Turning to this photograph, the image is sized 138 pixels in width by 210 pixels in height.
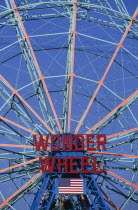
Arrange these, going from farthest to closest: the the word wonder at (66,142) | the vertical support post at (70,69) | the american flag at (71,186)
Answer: the vertical support post at (70,69) → the the word wonder at (66,142) → the american flag at (71,186)

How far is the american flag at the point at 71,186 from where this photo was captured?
23141 millimetres

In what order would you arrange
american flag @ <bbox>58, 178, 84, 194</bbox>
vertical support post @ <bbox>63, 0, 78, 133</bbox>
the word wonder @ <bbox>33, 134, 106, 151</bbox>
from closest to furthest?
american flag @ <bbox>58, 178, 84, 194</bbox>, the word wonder @ <bbox>33, 134, 106, 151</bbox>, vertical support post @ <bbox>63, 0, 78, 133</bbox>

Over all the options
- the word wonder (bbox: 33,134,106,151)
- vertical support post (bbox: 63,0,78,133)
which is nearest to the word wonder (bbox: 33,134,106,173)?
the word wonder (bbox: 33,134,106,151)

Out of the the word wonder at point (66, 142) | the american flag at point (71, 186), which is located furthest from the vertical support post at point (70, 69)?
the american flag at point (71, 186)

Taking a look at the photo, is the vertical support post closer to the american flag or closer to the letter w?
the letter w

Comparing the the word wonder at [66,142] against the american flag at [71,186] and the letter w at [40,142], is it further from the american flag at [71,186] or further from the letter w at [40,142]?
the american flag at [71,186]

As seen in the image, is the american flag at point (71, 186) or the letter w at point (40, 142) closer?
the american flag at point (71, 186)

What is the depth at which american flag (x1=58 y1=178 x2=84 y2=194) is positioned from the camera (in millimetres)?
23141

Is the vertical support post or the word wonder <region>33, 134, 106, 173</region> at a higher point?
the vertical support post

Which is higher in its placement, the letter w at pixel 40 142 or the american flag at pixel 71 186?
the letter w at pixel 40 142

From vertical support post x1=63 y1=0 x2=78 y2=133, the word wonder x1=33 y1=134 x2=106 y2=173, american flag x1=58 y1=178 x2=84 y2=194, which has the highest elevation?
vertical support post x1=63 y1=0 x2=78 y2=133

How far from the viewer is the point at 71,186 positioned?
23312mm

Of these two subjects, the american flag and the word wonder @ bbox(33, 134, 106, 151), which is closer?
the american flag

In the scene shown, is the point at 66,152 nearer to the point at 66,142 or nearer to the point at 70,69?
the point at 66,142
